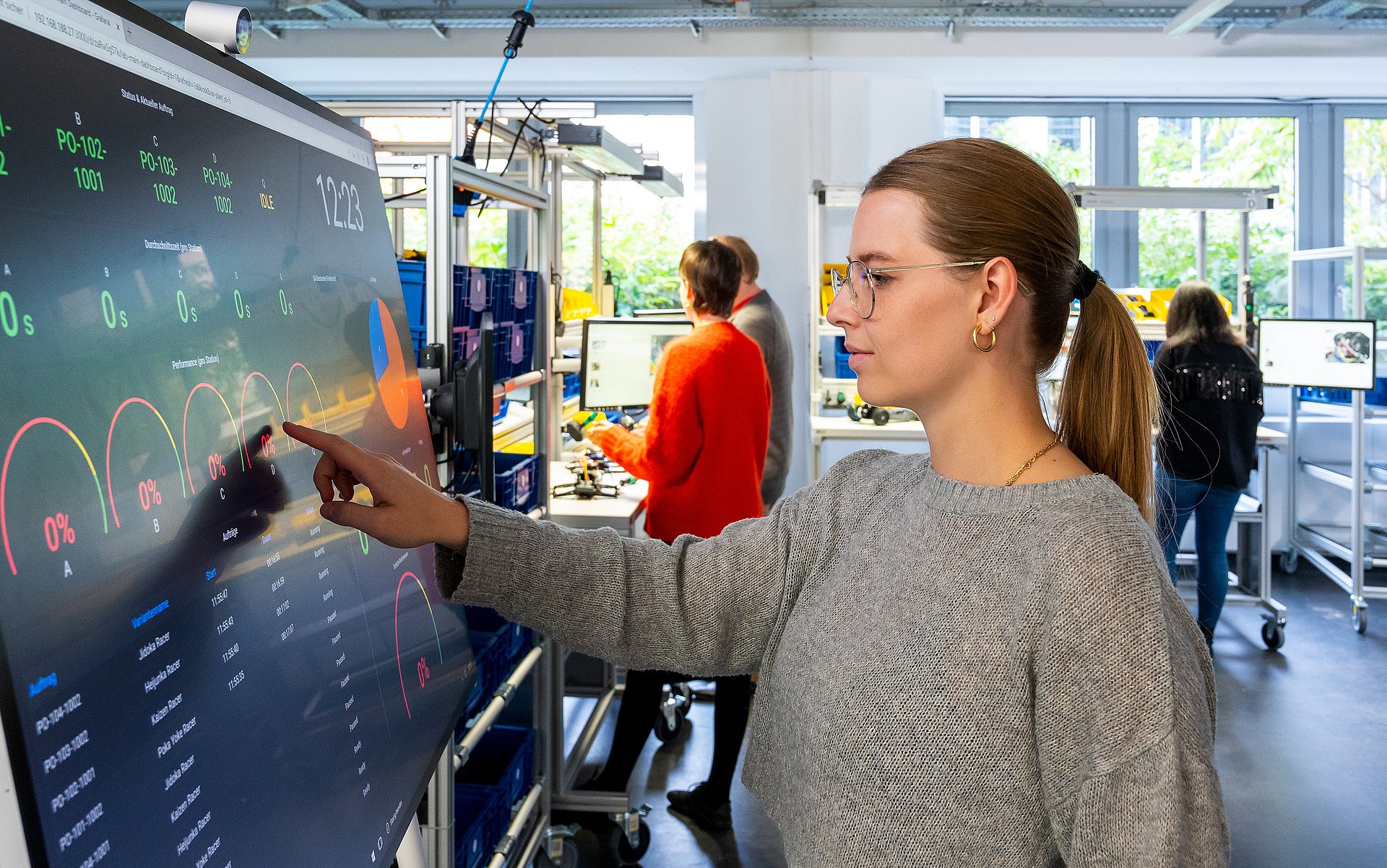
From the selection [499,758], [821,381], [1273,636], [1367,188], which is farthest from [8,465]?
[1367,188]

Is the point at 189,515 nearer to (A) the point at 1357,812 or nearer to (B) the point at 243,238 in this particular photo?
(B) the point at 243,238

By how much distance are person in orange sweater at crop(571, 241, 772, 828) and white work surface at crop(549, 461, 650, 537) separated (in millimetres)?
146

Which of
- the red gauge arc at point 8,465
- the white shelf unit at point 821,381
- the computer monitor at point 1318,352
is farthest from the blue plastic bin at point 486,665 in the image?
the computer monitor at point 1318,352

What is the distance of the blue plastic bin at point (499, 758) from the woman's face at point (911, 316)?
1.73 metres

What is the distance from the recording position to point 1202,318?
399 cm

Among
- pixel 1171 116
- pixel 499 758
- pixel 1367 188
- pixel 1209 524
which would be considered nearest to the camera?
pixel 499 758

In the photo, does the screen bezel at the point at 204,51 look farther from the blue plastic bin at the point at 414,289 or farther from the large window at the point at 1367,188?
the large window at the point at 1367,188

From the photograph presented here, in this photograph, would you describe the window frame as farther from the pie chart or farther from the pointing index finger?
the pointing index finger

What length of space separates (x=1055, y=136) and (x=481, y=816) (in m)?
5.57

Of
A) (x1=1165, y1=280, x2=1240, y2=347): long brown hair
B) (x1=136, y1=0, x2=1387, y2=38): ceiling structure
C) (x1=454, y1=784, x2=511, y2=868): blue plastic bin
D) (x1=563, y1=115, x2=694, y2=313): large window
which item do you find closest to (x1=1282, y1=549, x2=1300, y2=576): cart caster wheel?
(x1=1165, y1=280, x2=1240, y2=347): long brown hair

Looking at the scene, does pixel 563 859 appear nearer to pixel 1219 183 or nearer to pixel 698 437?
pixel 698 437

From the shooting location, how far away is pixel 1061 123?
6422 millimetres

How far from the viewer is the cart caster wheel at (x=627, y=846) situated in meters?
2.75

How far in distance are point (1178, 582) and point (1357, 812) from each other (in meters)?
2.22
